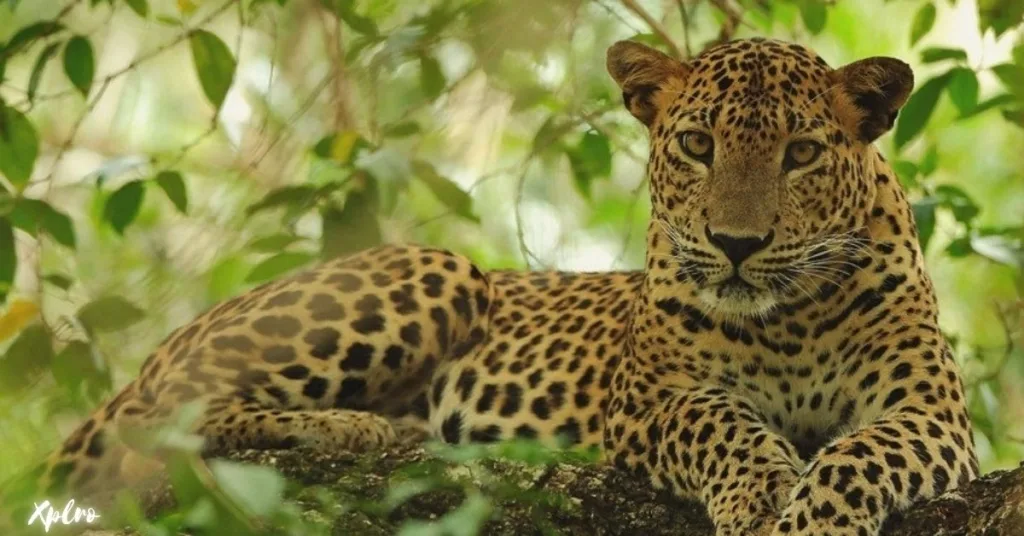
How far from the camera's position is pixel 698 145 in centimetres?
607

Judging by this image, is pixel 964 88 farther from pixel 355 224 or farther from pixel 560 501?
pixel 560 501

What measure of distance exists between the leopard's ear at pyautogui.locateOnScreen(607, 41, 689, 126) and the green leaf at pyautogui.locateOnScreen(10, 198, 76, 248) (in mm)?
2380

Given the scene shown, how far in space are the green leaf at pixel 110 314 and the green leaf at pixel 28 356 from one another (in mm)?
345

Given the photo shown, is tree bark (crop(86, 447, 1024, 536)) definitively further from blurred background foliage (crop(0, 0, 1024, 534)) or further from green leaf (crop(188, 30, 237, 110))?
green leaf (crop(188, 30, 237, 110))

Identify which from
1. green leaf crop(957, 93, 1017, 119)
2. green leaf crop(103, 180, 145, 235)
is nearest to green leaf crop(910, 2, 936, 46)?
green leaf crop(957, 93, 1017, 119)

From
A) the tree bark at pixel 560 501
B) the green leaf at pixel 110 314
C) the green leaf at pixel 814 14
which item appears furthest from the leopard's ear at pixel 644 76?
the green leaf at pixel 110 314

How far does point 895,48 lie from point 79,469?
936 cm

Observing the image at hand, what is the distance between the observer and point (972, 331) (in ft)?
37.6

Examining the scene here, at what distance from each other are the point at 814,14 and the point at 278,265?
3.39 m

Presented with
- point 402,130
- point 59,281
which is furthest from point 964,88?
point 59,281

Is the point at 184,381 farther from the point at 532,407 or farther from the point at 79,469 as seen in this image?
the point at 532,407

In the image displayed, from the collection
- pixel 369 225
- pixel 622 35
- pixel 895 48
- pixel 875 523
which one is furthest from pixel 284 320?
pixel 895 48

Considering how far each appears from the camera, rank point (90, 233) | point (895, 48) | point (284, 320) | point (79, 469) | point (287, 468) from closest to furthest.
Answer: point (287, 468) < point (79, 469) < point (284, 320) < point (90, 233) < point (895, 48)

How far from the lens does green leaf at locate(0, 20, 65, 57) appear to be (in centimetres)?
656
